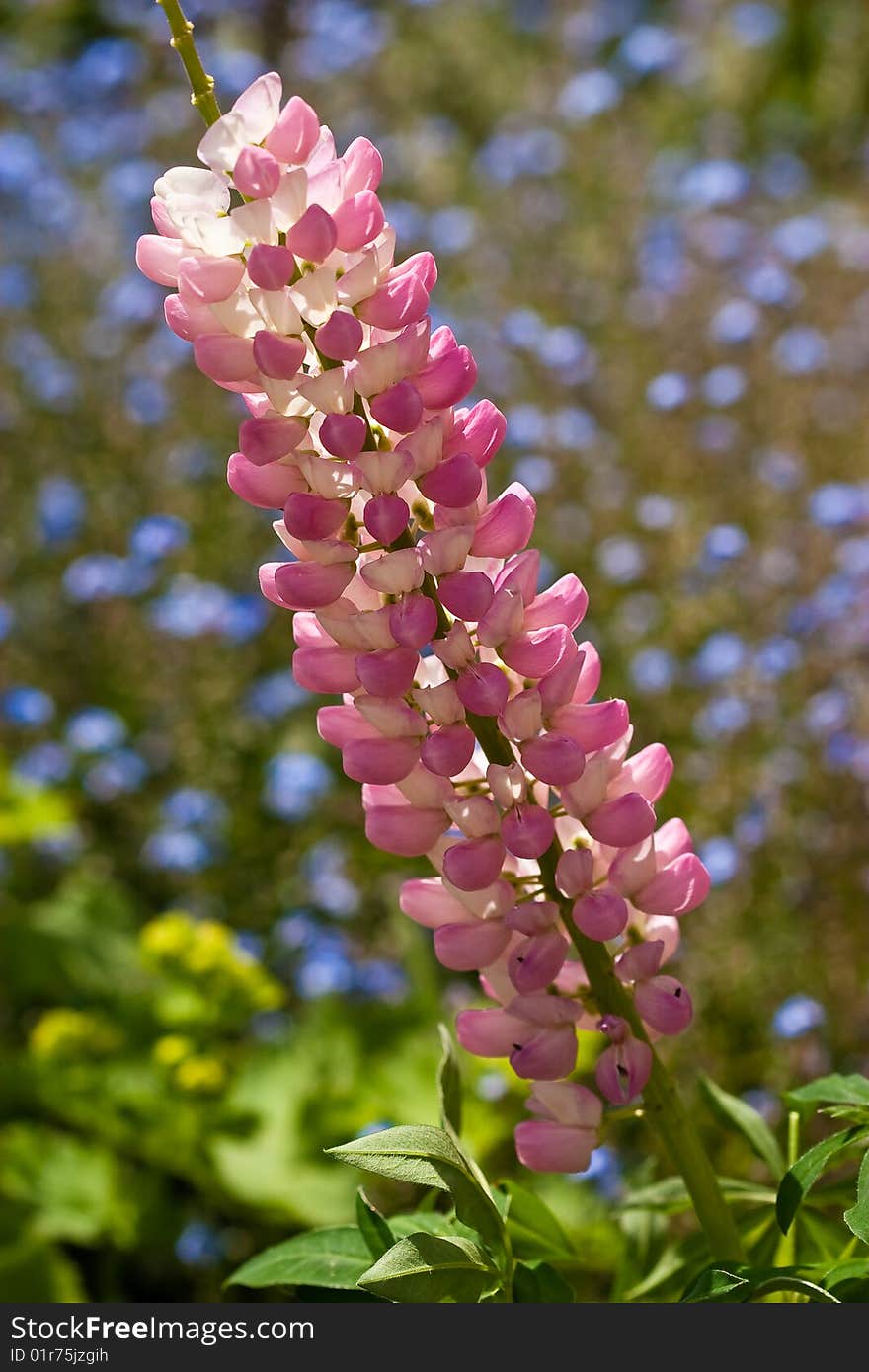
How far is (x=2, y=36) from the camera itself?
595 centimetres

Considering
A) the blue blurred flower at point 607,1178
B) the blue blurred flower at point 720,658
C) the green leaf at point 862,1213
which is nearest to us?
the green leaf at point 862,1213

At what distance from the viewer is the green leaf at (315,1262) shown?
92 cm

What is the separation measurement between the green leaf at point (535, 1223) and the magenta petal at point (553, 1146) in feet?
0.39

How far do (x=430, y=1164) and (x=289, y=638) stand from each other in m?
2.29

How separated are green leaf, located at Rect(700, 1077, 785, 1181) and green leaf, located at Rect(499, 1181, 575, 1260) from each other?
14 cm

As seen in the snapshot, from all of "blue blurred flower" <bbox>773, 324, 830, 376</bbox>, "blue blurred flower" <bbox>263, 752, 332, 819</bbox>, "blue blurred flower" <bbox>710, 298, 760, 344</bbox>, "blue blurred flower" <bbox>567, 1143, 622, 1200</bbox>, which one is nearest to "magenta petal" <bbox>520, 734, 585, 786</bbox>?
"blue blurred flower" <bbox>567, 1143, 622, 1200</bbox>

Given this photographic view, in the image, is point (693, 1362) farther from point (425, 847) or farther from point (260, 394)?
point (260, 394)

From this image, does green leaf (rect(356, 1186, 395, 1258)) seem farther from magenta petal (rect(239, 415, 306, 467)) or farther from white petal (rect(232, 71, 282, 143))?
white petal (rect(232, 71, 282, 143))

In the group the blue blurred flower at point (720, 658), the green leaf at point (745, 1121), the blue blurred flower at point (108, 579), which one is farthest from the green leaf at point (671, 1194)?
the blue blurred flower at point (108, 579)

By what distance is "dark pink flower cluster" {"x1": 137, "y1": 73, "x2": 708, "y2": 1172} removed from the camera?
0.80 m

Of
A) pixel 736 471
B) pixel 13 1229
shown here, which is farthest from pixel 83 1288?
pixel 736 471

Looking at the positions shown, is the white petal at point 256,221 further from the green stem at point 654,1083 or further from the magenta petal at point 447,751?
the magenta petal at point 447,751

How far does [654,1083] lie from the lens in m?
0.91

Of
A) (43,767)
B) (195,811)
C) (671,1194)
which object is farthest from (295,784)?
(671,1194)
